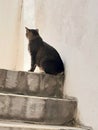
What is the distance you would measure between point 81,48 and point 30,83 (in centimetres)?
45

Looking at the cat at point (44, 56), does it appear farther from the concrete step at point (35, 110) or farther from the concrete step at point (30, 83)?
the concrete step at point (35, 110)

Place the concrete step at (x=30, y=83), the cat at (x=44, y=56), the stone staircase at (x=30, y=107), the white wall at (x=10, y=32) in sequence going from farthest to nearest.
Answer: the white wall at (x=10, y=32), the cat at (x=44, y=56), the concrete step at (x=30, y=83), the stone staircase at (x=30, y=107)

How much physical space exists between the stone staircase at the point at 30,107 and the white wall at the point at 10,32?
2809 millimetres

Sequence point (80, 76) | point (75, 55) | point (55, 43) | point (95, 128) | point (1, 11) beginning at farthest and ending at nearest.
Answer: point (1, 11)
point (55, 43)
point (75, 55)
point (80, 76)
point (95, 128)

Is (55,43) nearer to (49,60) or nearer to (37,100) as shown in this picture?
(49,60)

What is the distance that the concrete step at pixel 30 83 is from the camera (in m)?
2.33

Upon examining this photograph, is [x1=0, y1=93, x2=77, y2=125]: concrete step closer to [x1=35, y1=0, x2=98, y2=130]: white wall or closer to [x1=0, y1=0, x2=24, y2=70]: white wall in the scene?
[x1=35, y1=0, x2=98, y2=130]: white wall

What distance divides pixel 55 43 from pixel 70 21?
53 centimetres

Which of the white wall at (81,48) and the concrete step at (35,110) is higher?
the white wall at (81,48)

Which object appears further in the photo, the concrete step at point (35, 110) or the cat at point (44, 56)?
the cat at point (44, 56)

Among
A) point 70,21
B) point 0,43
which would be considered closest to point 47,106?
point 70,21

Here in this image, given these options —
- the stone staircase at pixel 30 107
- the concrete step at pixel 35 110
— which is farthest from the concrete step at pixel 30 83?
the concrete step at pixel 35 110

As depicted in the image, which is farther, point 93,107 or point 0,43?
point 0,43

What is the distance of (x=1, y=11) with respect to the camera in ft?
17.0
